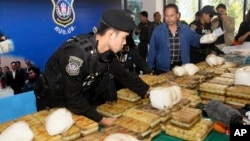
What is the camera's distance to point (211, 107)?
60.4 inches

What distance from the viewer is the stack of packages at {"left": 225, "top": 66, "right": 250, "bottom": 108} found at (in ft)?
5.85

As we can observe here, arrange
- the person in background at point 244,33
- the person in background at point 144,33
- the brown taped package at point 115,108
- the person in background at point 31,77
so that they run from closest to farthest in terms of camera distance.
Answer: the brown taped package at point 115,108, the person in background at point 244,33, the person in background at point 31,77, the person in background at point 144,33

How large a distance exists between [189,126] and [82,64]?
0.73 m

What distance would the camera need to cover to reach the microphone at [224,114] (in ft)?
4.36

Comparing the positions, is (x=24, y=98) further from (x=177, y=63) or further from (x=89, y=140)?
(x=177, y=63)

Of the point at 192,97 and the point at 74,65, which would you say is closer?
the point at 74,65

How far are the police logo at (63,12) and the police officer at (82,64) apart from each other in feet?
9.97

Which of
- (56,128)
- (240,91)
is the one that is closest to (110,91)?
(56,128)

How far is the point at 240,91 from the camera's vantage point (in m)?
1.79

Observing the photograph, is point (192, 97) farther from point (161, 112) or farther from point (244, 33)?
point (244, 33)

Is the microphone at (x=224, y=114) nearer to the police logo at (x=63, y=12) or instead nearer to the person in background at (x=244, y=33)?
the person in background at (x=244, y=33)

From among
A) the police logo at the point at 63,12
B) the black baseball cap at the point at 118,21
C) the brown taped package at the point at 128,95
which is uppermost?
the police logo at the point at 63,12

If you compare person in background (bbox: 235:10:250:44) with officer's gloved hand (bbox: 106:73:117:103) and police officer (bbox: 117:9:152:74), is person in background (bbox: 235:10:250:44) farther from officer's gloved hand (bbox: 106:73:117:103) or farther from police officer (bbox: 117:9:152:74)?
officer's gloved hand (bbox: 106:73:117:103)

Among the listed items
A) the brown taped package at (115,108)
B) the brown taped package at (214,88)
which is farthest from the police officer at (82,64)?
the brown taped package at (214,88)
